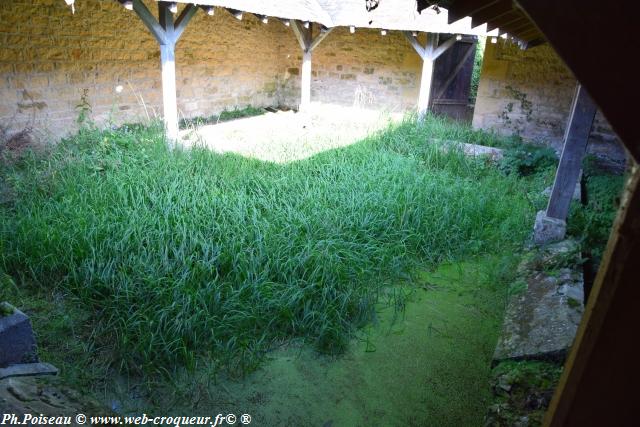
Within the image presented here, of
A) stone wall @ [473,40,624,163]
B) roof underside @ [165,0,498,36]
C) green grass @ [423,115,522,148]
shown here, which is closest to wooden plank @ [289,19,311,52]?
roof underside @ [165,0,498,36]

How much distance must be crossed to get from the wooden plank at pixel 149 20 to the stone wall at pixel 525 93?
675cm

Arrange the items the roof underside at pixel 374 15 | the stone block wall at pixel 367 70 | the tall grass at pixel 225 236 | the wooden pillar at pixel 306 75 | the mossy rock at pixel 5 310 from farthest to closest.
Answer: the stone block wall at pixel 367 70
the wooden pillar at pixel 306 75
the roof underside at pixel 374 15
the tall grass at pixel 225 236
the mossy rock at pixel 5 310

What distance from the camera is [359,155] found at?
6.84 meters

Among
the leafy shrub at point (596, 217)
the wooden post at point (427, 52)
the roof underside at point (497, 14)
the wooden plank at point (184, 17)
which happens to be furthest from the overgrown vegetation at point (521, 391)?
the wooden post at point (427, 52)

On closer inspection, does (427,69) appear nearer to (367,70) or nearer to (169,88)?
(367,70)

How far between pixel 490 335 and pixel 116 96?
23.1 ft

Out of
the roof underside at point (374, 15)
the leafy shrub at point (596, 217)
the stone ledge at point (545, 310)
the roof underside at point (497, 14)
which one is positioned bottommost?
the stone ledge at point (545, 310)

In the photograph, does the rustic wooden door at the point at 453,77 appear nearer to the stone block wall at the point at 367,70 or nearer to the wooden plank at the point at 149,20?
the stone block wall at the point at 367,70

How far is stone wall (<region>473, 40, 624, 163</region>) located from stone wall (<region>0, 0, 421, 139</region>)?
1.86 meters

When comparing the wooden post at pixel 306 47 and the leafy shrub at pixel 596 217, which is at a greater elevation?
the wooden post at pixel 306 47

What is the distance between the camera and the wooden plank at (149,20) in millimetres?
5762

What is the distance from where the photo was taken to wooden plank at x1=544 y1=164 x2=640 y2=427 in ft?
2.92

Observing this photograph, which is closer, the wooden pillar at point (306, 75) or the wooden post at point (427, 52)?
the wooden post at point (427, 52)

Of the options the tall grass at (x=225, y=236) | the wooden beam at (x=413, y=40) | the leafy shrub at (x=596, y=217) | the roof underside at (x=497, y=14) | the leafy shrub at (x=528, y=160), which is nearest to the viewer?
the tall grass at (x=225, y=236)
